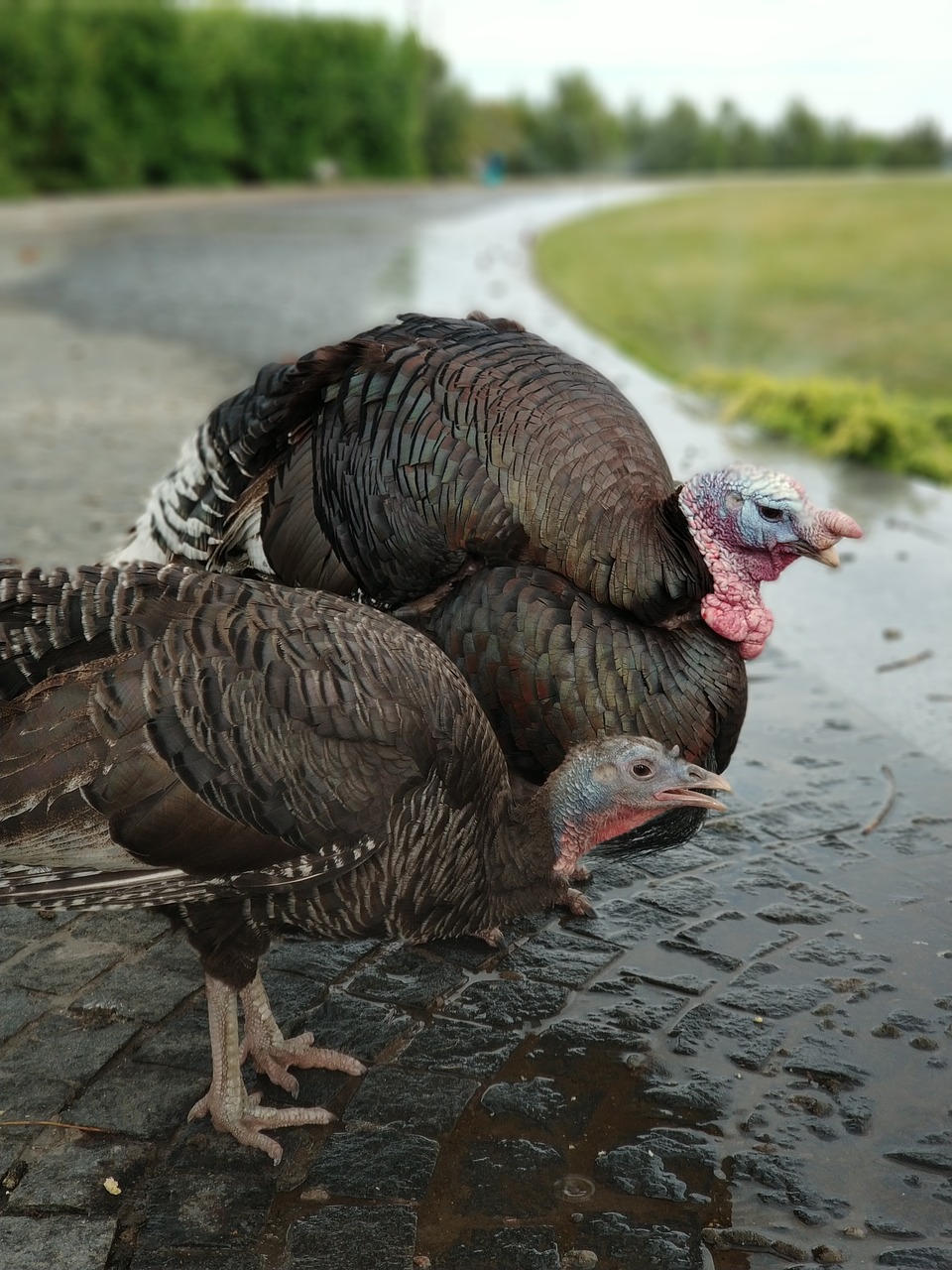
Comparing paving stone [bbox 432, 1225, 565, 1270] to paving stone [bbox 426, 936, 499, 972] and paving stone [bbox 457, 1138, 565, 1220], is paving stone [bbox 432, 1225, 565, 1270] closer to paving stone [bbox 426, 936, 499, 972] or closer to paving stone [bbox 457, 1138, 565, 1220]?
paving stone [bbox 457, 1138, 565, 1220]

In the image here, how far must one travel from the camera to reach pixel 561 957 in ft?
13.1

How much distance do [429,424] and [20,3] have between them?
24780 millimetres

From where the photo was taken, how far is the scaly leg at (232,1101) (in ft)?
10.7

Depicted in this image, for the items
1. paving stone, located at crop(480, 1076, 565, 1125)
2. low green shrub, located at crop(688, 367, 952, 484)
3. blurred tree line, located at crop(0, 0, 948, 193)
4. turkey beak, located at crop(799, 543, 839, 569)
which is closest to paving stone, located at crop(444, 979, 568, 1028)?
paving stone, located at crop(480, 1076, 565, 1125)

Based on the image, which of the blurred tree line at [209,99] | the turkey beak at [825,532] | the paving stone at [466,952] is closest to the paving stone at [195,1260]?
the paving stone at [466,952]

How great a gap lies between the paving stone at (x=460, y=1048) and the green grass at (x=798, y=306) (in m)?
6.64

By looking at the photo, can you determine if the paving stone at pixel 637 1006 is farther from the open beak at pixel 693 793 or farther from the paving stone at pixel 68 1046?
the paving stone at pixel 68 1046

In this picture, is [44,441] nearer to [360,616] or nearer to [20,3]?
[360,616]

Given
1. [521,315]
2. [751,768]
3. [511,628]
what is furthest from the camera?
[521,315]

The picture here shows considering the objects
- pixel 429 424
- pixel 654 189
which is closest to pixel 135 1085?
pixel 429 424

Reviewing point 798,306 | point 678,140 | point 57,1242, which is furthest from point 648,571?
point 678,140

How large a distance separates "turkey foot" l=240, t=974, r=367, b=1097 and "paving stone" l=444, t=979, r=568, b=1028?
1.13 feet

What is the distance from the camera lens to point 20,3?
25062 millimetres

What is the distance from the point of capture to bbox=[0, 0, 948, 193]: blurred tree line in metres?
25.5
